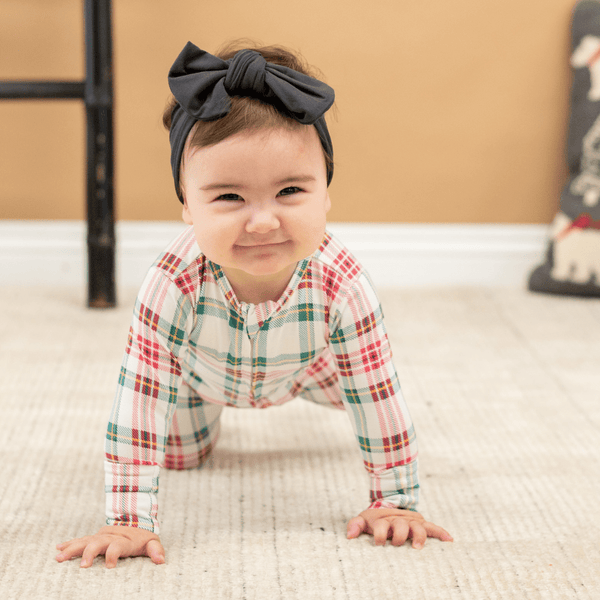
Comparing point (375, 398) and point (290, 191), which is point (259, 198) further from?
point (375, 398)

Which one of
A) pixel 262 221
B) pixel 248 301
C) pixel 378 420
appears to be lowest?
pixel 378 420

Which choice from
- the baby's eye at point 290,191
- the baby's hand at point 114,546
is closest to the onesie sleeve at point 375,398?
the baby's eye at point 290,191

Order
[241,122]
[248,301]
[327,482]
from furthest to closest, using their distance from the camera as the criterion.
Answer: [327,482] < [248,301] < [241,122]

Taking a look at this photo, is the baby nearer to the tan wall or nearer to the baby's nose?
the baby's nose

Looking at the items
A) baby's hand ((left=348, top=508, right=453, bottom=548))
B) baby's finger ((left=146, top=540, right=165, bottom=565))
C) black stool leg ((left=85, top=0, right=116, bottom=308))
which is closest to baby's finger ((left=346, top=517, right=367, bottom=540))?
baby's hand ((left=348, top=508, right=453, bottom=548))

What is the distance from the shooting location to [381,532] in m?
0.78

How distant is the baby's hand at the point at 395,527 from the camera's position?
780 millimetres

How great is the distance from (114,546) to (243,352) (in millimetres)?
223

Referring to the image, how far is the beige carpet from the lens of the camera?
726mm

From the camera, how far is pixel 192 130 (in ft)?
2.26

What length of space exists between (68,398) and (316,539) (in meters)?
0.51

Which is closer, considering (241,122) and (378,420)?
(241,122)

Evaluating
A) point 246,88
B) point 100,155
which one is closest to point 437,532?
point 246,88

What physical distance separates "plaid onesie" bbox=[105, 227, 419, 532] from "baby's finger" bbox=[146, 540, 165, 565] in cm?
2
